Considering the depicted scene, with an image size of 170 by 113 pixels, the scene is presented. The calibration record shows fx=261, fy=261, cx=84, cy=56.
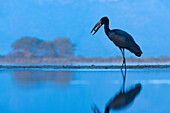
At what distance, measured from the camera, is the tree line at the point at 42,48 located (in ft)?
21.9

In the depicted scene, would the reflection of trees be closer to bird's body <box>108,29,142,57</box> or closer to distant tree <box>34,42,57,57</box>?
bird's body <box>108,29,142,57</box>

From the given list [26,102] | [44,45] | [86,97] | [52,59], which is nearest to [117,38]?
A: [86,97]

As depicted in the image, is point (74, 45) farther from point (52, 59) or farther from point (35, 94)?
point (35, 94)

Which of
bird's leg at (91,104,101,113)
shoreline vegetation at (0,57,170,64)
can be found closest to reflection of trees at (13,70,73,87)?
bird's leg at (91,104,101,113)

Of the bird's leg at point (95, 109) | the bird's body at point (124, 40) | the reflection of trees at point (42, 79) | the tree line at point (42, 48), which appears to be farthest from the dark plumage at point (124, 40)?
the tree line at point (42, 48)

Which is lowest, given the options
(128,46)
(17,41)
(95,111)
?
(95,111)

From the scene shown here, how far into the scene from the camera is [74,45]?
6.71 m

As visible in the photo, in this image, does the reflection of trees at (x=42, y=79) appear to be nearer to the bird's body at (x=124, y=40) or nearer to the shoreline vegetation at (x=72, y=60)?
the bird's body at (x=124, y=40)

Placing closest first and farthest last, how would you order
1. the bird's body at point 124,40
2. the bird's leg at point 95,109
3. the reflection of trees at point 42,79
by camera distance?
the bird's leg at point 95,109 < the reflection of trees at point 42,79 < the bird's body at point 124,40

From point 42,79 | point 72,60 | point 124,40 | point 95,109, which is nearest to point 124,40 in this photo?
point 124,40

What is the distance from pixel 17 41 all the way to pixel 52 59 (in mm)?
1205

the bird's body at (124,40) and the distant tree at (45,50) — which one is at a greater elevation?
the distant tree at (45,50)

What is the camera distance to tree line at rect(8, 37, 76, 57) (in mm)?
6680

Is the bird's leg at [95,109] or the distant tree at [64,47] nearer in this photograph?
the bird's leg at [95,109]
